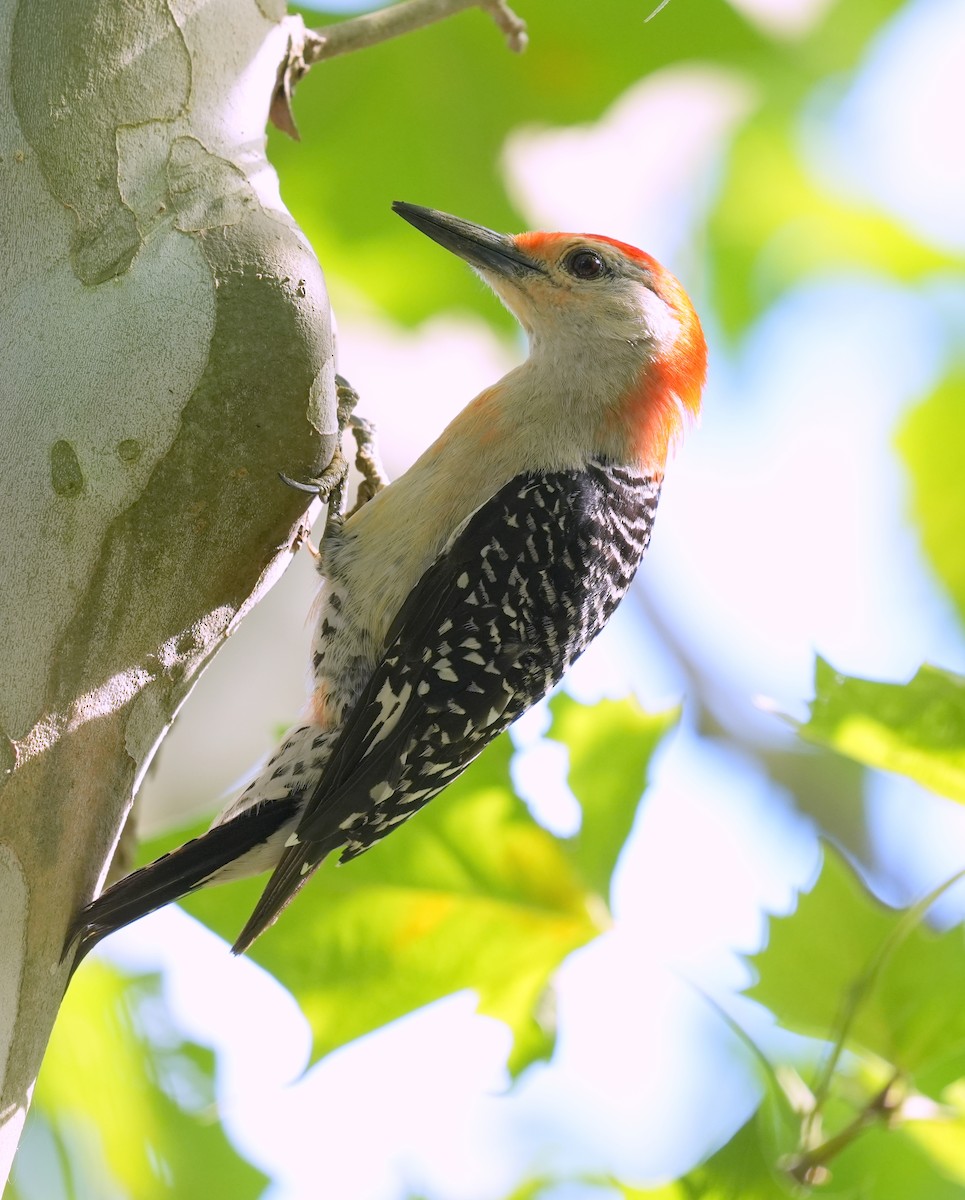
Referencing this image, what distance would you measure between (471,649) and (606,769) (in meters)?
0.41

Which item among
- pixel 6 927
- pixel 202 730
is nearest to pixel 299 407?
pixel 6 927

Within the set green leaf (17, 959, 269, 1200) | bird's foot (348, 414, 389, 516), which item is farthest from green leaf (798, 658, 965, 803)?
green leaf (17, 959, 269, 1200)

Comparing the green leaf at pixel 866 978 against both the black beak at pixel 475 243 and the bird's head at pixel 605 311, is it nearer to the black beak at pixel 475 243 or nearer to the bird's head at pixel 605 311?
the bird's head at pixel 605 311

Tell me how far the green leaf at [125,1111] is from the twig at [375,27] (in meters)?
2.65

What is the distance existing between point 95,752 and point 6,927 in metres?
0.28

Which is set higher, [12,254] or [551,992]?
[12,254]

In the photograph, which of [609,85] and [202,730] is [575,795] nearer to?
[202,730]

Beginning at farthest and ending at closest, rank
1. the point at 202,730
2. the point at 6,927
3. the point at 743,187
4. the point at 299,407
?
1. the point at 743,187
2. the point at 202,730
3. the point at 299,407
4. the point at 6,927

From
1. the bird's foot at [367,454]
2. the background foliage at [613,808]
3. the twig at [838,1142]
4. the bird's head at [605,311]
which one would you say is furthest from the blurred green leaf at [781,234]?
the twig at [838,1142]

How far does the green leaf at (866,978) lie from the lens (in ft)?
7.89

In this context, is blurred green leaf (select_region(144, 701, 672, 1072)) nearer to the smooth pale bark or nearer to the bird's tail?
the bird's tail

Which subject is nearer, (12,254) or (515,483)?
(12,254)

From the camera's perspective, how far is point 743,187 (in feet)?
18.5

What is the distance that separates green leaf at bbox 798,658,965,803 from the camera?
2.29 m
